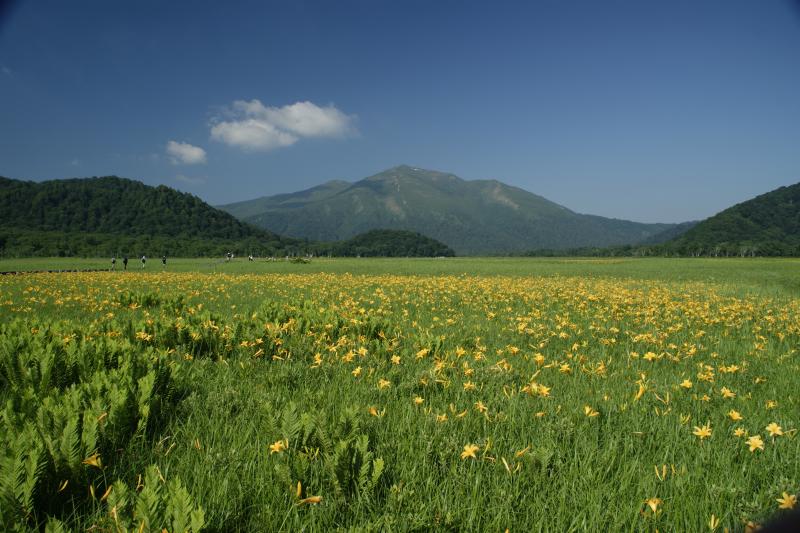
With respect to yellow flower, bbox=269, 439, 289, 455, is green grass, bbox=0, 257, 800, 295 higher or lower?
higher

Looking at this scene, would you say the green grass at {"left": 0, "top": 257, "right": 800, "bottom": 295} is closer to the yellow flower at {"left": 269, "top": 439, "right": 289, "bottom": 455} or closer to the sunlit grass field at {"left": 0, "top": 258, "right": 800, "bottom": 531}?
the sunlit grass field at {"left": 0, "top": 258, "right": 800, "bottom": 531}

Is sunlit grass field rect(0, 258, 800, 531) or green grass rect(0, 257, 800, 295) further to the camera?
green grass rect(0, 257, 800, 295)

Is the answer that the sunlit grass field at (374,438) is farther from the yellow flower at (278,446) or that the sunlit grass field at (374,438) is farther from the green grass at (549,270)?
the green grass at (549,270)

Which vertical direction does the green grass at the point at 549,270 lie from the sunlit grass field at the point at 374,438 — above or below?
above

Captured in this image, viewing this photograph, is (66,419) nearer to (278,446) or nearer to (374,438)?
(278,446)

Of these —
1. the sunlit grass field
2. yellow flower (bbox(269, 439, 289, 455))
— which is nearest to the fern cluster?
the sunlit grass field

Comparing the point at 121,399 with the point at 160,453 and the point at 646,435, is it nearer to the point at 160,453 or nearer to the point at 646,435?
the point at 160,453

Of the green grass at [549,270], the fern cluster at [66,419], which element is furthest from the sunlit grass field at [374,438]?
the green grass at [549,270]

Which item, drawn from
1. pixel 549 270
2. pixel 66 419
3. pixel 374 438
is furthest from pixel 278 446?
pixel 549 270

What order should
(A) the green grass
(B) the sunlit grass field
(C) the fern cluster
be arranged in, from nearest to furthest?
(C) the fern cluster → (B) the sunlit grass field → (A) the green grass

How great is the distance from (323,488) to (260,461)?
531mm

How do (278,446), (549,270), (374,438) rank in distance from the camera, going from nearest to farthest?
(278,446) < (374,438) < (549,270)

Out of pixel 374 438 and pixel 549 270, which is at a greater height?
pixel 549 270

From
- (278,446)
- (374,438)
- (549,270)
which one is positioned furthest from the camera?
(549,270)
